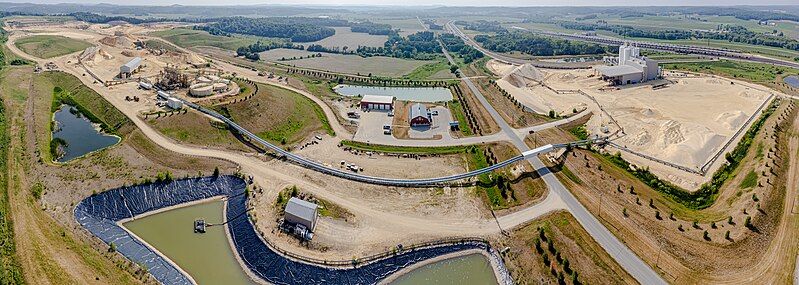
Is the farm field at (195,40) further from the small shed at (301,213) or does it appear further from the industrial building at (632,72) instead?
the small shed at (301,213)

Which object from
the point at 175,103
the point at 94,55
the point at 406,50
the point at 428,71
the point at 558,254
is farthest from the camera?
the point at 406,50

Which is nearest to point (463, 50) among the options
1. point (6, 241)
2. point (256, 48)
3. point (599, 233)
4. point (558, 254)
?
point (256, 48)

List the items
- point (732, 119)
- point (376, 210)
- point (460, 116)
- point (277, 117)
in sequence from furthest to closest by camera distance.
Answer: point (460, 116) → point (732, 119) → point (277, 117) → point (376, 210)

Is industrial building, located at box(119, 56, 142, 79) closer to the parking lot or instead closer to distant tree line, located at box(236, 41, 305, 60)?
distant tree line, located at box(236, 41, 305, 60)

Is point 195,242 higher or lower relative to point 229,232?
lower

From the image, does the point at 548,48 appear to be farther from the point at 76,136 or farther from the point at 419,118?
the point at 76,136

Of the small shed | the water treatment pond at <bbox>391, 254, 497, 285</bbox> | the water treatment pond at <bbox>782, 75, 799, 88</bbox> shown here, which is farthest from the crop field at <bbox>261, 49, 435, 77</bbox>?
the water treatment pond at <bbox>782, 75, 799, 88</bbox>

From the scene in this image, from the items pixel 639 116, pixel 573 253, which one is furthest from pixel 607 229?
pixel 639 116

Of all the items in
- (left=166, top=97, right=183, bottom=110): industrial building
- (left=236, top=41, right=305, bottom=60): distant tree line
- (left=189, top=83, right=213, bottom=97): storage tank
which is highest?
(left=236, top=41, right=305, bottom=60): distant tree line
